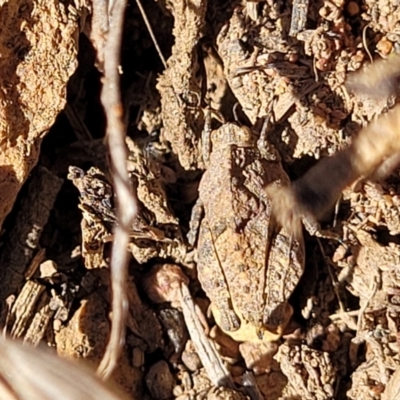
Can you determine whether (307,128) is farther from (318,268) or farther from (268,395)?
(268,395)

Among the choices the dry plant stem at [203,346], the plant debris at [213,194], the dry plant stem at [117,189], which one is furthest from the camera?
the dry plant stem at [203,346]

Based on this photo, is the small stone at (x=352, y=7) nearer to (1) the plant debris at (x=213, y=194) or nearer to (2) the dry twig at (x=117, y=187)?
(1) the plant debris at (x=213, y=194)

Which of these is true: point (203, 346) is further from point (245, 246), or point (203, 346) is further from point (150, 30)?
point (150, 30)

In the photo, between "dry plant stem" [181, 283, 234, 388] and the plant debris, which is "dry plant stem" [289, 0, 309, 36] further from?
"dry plant stem" [181, 283, 234, 388]

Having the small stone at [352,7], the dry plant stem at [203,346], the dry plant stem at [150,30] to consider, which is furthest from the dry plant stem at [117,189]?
the small stone at [352,7]

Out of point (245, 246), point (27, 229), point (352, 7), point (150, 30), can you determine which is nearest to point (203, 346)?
point (245, 246)

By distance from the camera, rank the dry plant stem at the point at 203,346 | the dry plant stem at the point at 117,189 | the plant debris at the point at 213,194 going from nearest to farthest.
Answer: the dry plant stem at the point at 117,189 < the plant debris at the point at 213,194 < the dry plant stem at the point at 203,346

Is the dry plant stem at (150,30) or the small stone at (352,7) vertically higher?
the small stone at (352,7)

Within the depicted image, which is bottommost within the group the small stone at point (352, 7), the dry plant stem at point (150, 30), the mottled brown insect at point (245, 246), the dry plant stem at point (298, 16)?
the mottled brown insect at point (245, 246)

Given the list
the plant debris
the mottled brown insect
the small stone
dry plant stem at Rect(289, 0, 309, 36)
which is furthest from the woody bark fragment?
the small stone
